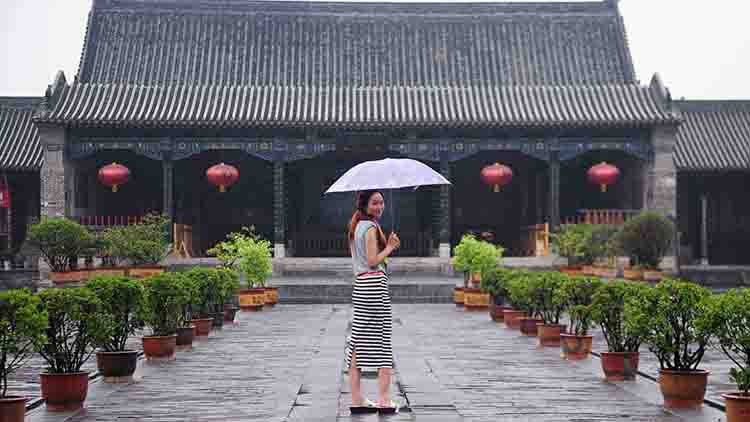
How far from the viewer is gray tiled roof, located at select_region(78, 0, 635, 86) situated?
109 ft

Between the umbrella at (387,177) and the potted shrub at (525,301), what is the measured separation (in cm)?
646

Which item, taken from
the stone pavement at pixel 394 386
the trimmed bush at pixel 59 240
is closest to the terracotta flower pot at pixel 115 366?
the stone pavement at pixel 394 386

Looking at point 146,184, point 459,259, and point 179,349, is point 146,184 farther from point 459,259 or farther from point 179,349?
point 179,349

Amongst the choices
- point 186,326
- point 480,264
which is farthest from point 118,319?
point 480,264

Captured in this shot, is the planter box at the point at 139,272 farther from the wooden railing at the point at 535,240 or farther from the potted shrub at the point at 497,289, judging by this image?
the wooden railing at the point at 535,240

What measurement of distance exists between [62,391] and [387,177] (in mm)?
3196

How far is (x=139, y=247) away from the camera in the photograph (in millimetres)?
25906

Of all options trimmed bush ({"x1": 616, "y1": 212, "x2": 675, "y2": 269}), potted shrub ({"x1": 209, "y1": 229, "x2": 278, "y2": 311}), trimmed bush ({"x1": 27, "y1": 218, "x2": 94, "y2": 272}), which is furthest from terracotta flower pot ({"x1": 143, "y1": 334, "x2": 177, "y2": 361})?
trimmed bush ({"x1": 616, "y1": 212, "x2": 675, "y2": 269})

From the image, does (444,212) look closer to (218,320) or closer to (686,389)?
(218,320)

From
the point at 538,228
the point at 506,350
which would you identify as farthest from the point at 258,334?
the point at 538,228

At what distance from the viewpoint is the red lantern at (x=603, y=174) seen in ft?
98.8

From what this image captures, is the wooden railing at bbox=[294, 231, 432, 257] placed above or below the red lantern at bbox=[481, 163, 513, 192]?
below

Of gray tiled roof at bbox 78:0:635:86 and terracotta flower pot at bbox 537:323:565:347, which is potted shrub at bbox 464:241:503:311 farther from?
gray tiled roof at bbox 78:0:635:86

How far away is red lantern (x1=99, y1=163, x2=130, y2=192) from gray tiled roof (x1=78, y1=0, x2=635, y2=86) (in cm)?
405
